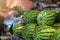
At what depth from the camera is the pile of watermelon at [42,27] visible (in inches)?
40.5

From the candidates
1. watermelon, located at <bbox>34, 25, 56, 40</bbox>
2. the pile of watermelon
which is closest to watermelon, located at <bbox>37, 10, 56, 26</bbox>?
the pile of watermelon

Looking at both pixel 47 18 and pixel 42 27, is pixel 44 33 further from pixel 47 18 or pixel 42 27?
pixel 47 18

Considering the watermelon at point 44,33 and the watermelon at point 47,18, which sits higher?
the watermelon at point 47,18

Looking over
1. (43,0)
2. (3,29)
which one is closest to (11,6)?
(43,0)

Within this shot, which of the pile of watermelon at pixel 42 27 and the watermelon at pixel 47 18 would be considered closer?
the pile of watermelon at pixel 42 27

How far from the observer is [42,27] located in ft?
3.57

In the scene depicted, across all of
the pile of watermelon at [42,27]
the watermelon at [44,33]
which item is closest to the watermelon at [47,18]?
the pile of watermelon at [42,27]

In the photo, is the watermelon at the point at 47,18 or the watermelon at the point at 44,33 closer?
the watermelon at the point at 44,33

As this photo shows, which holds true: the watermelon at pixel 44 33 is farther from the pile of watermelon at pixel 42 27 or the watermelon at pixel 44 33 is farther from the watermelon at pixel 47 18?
the watermelon at pixel 47 18

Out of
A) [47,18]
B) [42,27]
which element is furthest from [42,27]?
[47,18]

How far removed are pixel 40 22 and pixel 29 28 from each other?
10 centimetres

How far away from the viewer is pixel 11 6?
459 cm

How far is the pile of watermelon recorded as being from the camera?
1.03m

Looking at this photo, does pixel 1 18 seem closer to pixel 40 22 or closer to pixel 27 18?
pixel 27 18
